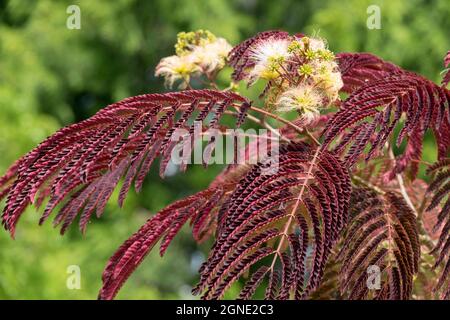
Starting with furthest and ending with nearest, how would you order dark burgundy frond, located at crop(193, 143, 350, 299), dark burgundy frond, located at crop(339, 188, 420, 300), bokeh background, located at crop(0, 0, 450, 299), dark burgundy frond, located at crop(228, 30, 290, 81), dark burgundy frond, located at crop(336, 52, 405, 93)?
bokeh background, located at crop(0, 0, 450, 299)
dark burgundy frond, located at crop(336, 52, 405, 93)
dark burgundy frond, located at crop(228, 30, 290, 81)
dark burgundy frond, located at crop(339, 188, 420, 300)
dark burgundy frond, located at crop(193, 143, 350, 299)

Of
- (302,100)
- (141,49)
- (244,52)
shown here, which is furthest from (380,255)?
(141,49)

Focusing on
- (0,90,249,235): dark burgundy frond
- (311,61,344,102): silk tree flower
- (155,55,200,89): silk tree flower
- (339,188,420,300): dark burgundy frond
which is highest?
(155,55,200,89): silk tree flower

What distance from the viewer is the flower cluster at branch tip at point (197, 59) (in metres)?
1.25

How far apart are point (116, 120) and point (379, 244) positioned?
39 centimetres

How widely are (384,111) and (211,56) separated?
1.21 ft

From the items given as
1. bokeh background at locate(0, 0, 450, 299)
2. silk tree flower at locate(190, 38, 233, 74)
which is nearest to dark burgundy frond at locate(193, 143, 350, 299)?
silk tree flower at locate(190, 38, 233, 74)

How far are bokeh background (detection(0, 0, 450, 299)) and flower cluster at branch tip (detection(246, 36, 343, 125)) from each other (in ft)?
12.6

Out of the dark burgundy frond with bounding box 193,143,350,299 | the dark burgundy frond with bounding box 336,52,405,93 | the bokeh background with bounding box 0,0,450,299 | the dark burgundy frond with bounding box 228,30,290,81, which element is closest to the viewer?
the dark burgundy frond with bounding box 193,143,350,299

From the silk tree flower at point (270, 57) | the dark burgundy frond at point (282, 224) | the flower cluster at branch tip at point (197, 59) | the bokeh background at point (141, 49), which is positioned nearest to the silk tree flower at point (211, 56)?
the flower cluster at branch tip at point (197, 59)

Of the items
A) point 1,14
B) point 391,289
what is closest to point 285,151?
point 391,289

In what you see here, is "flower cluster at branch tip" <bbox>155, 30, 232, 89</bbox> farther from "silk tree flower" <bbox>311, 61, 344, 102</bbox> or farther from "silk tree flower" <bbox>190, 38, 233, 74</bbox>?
"silk tree flower" <bbox>311, 61, 344, 102</bbox>

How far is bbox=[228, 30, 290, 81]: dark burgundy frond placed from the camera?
1131 millimetres
